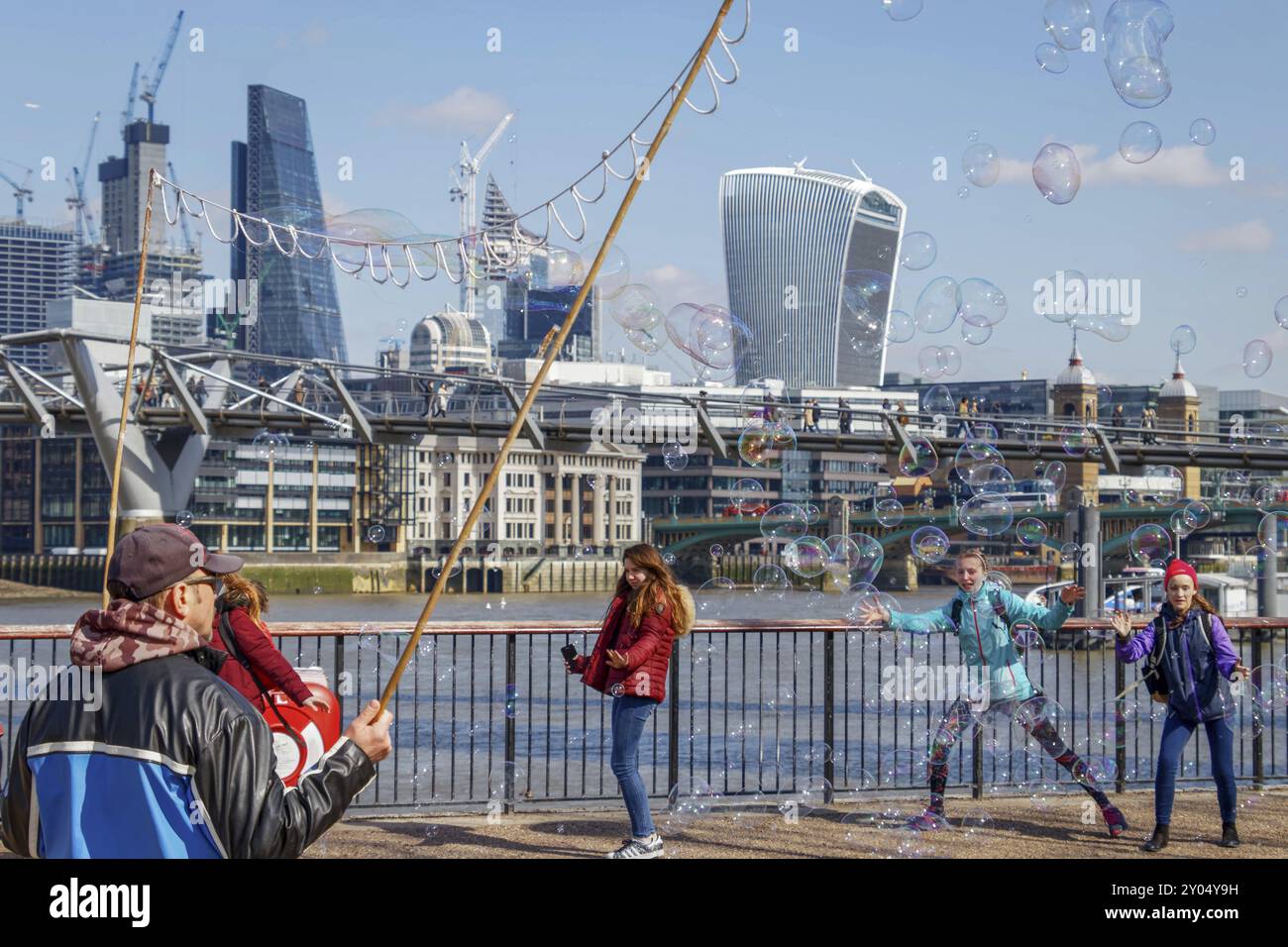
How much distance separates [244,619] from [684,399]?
29136mm

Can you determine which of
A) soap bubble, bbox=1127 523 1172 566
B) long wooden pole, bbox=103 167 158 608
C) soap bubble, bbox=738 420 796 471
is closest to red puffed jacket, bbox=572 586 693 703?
long wooden pole, bbox=103 167 158 608

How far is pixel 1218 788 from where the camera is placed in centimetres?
670

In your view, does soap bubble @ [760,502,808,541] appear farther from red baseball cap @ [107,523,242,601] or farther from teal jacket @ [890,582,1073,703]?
red baseball cap @ [107,523,242,601]

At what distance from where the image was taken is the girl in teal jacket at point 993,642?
6680 mm

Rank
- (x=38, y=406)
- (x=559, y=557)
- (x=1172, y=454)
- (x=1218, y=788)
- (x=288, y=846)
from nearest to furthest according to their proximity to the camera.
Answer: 1. (x=288, y=846)
2. (x=1218, y=788)
3. (x=1172, y=454)
4. (x=38, y=406)
5. (x=559, y=557)

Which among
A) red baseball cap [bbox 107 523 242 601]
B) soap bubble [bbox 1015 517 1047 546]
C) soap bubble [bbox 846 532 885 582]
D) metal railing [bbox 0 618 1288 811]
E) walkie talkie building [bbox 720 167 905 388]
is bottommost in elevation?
metal railing [bbox 0 618 1288 811]

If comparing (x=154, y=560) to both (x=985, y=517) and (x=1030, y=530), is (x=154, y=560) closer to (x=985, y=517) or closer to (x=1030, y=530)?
(x=1030, y=530)

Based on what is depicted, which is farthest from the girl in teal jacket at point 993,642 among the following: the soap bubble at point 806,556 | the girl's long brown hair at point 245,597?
the soap bubble at point 806,556

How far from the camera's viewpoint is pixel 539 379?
319cm

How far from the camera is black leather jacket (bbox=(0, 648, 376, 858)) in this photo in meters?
2.53

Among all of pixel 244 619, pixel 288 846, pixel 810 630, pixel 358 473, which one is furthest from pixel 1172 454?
pixel 358 473

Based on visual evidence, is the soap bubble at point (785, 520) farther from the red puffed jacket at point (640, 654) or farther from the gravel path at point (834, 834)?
the red puffed jacket at point (640, 654)

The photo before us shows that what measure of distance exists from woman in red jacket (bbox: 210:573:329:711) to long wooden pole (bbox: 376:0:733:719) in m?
1.84
